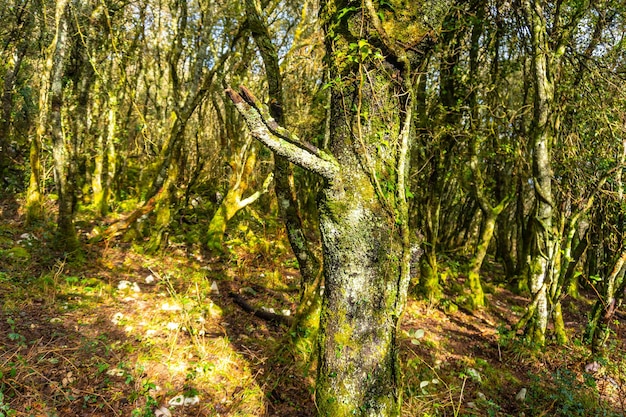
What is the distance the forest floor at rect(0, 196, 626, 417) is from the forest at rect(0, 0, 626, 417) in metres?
0.03

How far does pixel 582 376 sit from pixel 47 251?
8.82 m

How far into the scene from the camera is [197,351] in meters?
4.07

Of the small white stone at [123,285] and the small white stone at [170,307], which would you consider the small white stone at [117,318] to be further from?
the small white stone at [123,285]

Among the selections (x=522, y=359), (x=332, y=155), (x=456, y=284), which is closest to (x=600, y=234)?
(x=456, y=284)

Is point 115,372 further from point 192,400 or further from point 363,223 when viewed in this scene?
point 363,223

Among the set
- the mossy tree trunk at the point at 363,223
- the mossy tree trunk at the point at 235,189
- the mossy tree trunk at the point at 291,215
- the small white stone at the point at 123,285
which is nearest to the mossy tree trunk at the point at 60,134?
the small white stone at the point at 123,285

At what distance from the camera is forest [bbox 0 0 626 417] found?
8.28 feet

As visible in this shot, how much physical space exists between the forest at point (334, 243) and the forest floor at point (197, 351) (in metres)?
0.03

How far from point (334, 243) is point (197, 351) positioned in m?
2.57

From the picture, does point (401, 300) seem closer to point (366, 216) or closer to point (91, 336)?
point (366, 216)

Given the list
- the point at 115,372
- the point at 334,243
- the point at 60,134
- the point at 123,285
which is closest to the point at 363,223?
the point at 334,243

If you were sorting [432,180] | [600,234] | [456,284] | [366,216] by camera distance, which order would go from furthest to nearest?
[456,284] → [432,180] → [600,234] → [366,216]

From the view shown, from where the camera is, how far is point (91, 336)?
13.2 ft

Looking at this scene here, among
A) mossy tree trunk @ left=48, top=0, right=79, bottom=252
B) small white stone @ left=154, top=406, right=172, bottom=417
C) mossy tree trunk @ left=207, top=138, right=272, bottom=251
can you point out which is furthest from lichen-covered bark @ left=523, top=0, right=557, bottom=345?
mossy tree trunk @ left=48, top=0, right=79, bottom=252
